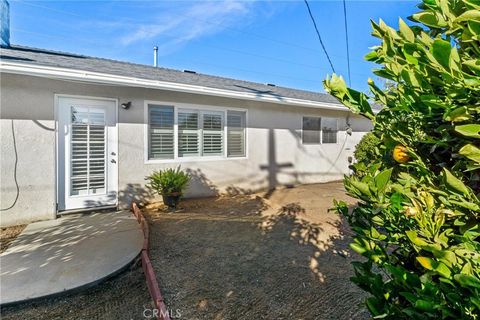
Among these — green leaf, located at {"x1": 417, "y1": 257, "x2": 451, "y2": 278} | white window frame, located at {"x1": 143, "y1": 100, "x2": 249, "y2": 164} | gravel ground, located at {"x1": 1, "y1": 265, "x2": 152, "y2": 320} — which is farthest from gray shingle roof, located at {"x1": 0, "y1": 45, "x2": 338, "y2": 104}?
green leaf, located at {"x1": 417, "y1": 257, "x2": 451, "y2": 278}

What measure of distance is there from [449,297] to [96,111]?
6318 mm

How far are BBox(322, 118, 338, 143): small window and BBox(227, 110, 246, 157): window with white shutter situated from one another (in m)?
3.69

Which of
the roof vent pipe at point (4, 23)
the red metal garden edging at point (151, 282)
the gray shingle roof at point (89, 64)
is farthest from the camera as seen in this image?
the roof vent pipe at point (4, 23)

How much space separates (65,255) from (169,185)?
8.07 feet

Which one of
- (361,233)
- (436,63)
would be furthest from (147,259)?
(436,63)

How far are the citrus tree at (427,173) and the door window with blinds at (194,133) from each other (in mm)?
5689

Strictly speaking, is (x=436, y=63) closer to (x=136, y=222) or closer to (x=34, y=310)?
(x=34, y=310)

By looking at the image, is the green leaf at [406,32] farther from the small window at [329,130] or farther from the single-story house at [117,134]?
the small window at [329,130]

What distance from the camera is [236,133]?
24.9 feet

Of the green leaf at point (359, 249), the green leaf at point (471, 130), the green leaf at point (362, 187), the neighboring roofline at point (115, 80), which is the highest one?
the neighboring roofline at point (115, 80)

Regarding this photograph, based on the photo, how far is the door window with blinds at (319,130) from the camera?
362 inches

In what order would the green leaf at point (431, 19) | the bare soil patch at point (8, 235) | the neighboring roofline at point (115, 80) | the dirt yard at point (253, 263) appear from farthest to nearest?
the neighboring roofline at point (115, 80) → the bare soil patch at point (8, 235) → the dirt yard at point (253, 263) → the green leaf at point (431, 19)

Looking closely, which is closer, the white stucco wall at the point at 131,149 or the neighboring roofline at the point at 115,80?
the neighboring roofline at the point at 115,80

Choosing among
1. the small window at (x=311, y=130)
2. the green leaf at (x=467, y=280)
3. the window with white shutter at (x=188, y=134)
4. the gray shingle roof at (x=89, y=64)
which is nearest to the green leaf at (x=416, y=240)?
the green leaf at (x=467, y=280)
